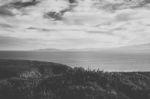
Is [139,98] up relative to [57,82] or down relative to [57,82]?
down

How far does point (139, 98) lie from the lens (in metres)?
10.2

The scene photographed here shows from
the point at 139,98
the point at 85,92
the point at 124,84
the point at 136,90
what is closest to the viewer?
the point at 85,92

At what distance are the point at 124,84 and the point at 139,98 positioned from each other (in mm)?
1735

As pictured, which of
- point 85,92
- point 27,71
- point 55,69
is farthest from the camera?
point 55,69

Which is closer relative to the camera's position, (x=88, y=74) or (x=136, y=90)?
(x=136, y=90)

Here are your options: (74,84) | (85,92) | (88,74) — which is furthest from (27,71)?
(85,92)

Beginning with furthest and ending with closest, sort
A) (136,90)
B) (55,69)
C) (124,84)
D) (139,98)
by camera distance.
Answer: (55,69) < (124,84) < (136,90) < (139,98)

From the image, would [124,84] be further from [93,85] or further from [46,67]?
[46,67]

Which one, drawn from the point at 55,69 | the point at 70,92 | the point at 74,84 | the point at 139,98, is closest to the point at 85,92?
the point at 70,92

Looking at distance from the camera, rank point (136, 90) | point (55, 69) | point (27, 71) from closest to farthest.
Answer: point (136, 90) → point (27, 71) → point (55, 69)

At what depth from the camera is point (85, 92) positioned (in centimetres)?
916

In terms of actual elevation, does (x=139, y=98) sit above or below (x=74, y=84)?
below

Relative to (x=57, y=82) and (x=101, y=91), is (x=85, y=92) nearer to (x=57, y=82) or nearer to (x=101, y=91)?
(x=101, y=91)

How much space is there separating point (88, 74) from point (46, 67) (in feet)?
29.7
